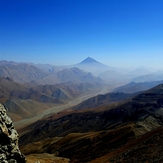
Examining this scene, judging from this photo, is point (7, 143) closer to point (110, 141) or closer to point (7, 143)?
point (7, 143)

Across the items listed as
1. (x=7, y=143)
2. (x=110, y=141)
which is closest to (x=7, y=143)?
(x=7, y=143)

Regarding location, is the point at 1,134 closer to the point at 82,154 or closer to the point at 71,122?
the point at 82,154

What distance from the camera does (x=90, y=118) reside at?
15212 cm

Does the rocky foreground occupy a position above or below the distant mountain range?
above

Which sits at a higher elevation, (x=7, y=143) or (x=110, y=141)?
(x=7, y=143)

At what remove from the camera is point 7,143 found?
2333cm

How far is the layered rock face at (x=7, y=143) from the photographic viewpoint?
22812 millimetres

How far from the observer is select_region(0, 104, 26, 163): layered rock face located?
74.8 ft

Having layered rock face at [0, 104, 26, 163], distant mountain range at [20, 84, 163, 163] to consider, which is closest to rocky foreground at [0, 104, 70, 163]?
layered rock face at [0, 104, 26, 163]

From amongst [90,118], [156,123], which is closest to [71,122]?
[90,118]

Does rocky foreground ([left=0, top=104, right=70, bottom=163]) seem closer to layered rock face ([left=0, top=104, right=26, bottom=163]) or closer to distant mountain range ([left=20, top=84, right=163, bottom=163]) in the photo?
layered rock face ([left=0, top=104, right=26, bottom=163])

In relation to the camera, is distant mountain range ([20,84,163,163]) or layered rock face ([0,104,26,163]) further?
distant mountain range ([20,84,163,163])

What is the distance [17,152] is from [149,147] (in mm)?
24279

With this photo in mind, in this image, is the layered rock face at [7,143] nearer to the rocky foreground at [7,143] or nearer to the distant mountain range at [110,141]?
the rocky foreground at [7,143]
